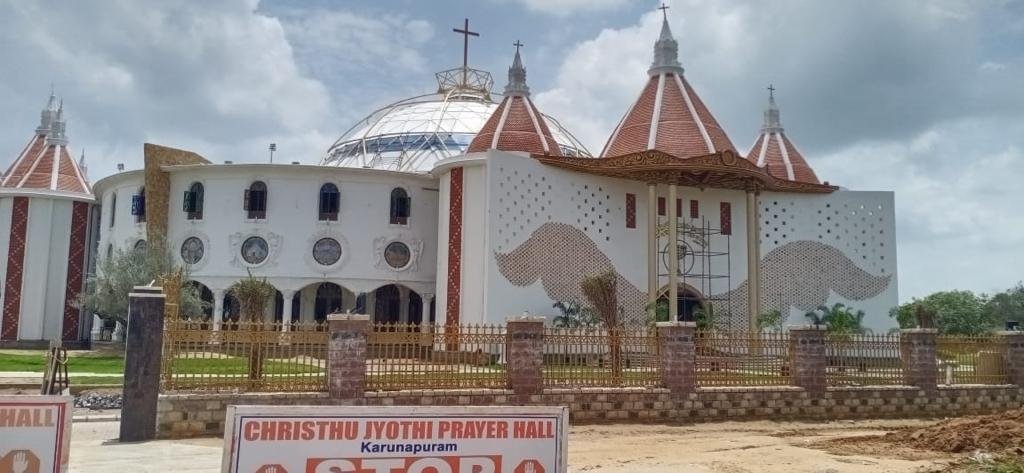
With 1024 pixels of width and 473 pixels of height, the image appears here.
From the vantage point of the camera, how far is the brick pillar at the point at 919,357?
15.5m

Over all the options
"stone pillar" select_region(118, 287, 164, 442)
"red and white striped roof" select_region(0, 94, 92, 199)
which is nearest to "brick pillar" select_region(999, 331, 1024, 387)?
"stone pillar" select_region(118, 287, 164, 442)

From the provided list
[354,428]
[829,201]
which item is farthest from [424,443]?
[829,201]

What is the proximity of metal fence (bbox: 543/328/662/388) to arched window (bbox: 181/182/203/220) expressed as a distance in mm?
17392

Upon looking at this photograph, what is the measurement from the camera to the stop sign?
5.86 m

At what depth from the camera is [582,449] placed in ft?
35.9

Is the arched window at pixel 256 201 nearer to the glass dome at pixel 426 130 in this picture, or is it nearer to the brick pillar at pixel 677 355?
the glass dome at pixel 426 130

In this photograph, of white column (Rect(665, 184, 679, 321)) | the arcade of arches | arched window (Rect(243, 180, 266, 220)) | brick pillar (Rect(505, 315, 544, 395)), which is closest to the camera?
brick pillar (Rect(505, 315, 544, 395))

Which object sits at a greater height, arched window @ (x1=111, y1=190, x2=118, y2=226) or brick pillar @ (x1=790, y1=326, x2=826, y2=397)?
arched window @ (x1=111, y1=190, x2=118, y2=226)

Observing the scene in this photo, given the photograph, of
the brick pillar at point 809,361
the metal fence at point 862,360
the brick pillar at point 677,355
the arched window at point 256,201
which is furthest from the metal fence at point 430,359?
the arched window at point 256,201

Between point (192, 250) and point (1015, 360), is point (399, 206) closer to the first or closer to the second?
point (192, 250)

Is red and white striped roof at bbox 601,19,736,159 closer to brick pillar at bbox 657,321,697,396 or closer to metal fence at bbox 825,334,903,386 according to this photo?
metal fence at bbox 825,334,903,386

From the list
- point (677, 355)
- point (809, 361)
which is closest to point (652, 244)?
point (809, 361)

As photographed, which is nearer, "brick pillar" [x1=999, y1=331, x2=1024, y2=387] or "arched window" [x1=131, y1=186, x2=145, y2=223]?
"brick pillar" [x1=999, y1=331, x2=1024, y2=387]

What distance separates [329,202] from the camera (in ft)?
88.5
